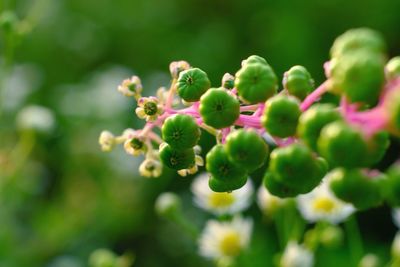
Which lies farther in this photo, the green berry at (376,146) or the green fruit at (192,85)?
the green fruit at (192,85)

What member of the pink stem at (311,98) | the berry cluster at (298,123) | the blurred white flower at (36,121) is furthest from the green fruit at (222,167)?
the blurred white flower at (36,121)

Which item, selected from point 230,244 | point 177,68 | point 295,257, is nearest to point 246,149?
point 177,68

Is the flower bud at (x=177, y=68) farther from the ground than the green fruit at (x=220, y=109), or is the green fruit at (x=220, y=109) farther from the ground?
the flower bud at (x=177, y=68)

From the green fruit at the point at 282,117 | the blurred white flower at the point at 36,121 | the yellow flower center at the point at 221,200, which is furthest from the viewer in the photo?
the blurred white flower at the point at 36,121

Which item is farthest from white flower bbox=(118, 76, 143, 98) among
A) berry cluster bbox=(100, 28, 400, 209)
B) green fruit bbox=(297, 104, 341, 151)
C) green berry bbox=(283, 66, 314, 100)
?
green fruit bbox=(297, 104, 341, 151)

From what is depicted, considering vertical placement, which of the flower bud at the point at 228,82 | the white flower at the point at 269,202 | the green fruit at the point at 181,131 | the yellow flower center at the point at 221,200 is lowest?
the white flower at the point at 269,202

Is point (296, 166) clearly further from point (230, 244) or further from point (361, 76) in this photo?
point (230, 244)

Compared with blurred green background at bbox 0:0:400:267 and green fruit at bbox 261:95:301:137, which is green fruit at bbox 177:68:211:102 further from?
blurred green background at bbox 0:0:400:267

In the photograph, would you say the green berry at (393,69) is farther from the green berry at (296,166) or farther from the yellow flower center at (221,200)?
the yellow flower center at (221,200)
